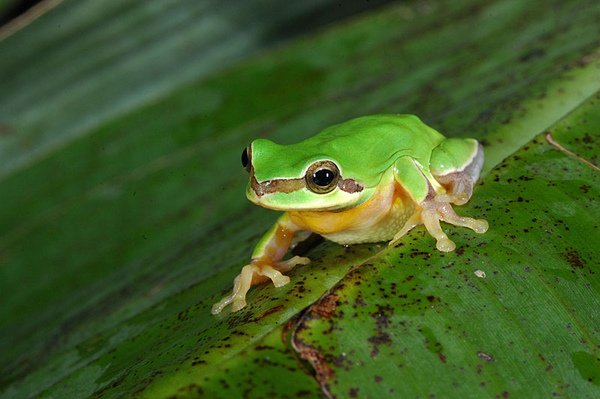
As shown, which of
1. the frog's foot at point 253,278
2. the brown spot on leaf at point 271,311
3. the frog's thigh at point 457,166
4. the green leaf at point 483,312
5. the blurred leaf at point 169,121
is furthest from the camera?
the blurred leaf at point 169,121

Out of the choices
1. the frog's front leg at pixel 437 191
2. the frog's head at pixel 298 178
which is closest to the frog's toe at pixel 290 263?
the frog's head at pixel 298 178

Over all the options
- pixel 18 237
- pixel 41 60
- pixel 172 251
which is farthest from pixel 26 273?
pixel 41 60

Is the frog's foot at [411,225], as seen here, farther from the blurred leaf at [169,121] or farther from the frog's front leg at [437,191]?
the blurred leaf at [169,121]

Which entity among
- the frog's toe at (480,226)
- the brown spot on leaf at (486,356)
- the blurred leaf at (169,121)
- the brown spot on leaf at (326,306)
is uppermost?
the brown spot on leaf at (326,306)

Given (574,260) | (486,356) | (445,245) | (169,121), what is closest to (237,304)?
(445,245)

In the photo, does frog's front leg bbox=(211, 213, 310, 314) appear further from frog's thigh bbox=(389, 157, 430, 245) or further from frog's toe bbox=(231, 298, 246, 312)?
frog's thigh bbox=(389, 157, 430, 245)

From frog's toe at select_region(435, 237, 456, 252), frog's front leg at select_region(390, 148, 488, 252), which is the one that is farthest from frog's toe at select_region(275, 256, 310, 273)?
frog's toe at select_region(435, 237, 456, 252)
